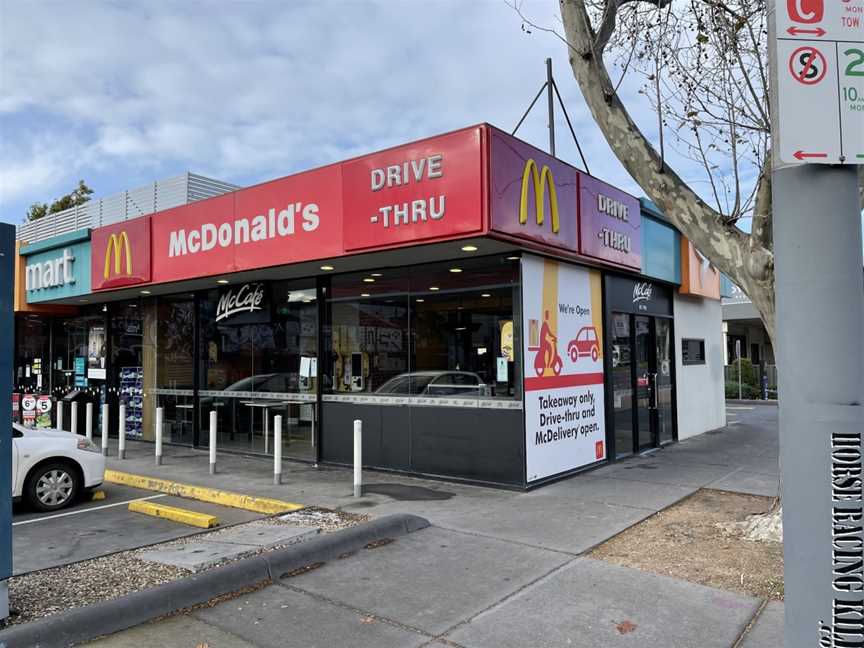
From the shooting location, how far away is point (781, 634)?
416 centimetres

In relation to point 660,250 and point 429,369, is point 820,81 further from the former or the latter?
point 660,250

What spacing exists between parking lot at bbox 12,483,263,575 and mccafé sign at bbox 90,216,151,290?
4.80m

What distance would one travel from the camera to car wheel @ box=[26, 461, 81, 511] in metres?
7.88

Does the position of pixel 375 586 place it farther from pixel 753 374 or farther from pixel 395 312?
pixel 753 374

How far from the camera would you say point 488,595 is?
16.2 feet

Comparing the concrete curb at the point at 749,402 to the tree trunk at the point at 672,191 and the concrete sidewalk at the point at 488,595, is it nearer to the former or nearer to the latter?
the concrete sidewalk at the point at 488,595

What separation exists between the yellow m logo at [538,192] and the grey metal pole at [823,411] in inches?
228

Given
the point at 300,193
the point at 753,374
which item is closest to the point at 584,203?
the point at 300,193

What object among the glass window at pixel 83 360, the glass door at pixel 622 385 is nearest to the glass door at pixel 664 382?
the glass door at pixel 622 385

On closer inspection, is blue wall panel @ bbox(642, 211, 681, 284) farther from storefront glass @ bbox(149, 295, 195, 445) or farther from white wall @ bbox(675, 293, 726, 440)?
storefront glass @ bbox(149, 295, 195, 445)

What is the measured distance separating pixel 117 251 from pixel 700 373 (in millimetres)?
12988

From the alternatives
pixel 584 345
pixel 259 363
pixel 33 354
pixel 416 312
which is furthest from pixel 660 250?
pixel 33 354

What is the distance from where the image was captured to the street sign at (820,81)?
213cm

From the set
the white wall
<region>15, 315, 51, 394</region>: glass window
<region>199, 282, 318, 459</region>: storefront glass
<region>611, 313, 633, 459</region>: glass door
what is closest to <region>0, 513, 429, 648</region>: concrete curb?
<region>199, 282, 318, 459</region>: storefront glass
